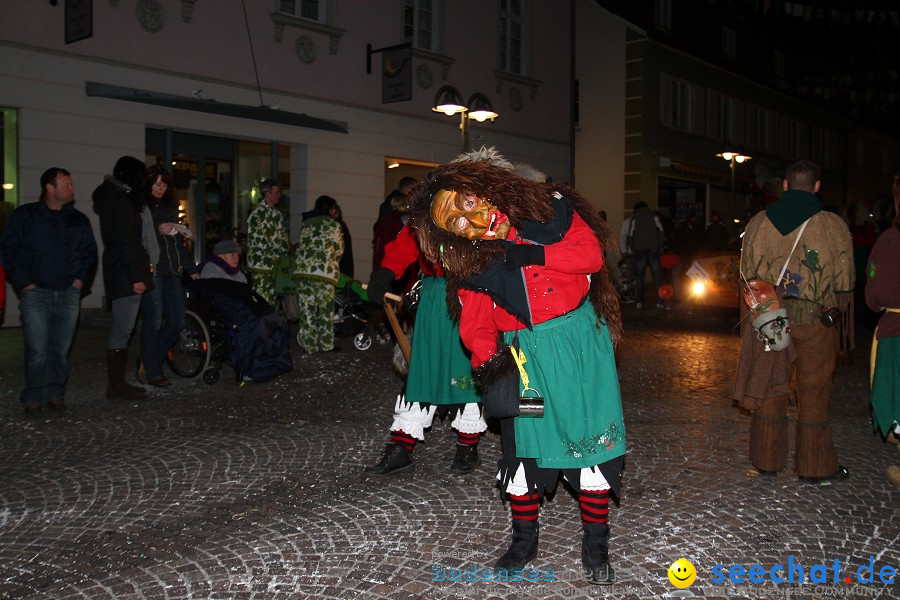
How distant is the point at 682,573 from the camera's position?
137 inches

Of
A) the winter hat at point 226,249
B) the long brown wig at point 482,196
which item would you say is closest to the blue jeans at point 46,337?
the winter hat at point 226,249

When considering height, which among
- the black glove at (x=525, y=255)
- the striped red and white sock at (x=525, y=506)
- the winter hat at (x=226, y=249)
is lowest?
the striped red and white sock at (x=525, y=506)

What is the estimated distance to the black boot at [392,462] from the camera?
4988 millimetres

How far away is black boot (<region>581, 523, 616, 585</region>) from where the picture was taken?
3432 mm

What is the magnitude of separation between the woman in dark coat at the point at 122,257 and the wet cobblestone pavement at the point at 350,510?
1.18 feet

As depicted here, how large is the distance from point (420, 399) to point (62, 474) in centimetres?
225

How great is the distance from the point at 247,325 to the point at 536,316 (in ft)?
16.4

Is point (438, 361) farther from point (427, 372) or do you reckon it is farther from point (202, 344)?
point (202, 344)

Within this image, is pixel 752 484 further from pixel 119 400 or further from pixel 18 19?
Answer: pixel 18 19

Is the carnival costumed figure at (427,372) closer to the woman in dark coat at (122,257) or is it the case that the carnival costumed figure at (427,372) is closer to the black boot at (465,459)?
the black boot at (465,459)

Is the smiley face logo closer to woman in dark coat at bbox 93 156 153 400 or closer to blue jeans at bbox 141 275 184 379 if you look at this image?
woman in dark coat at bbox 93 156 153 400

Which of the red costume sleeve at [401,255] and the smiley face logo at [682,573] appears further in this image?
the red costume sleeve at [401,255]

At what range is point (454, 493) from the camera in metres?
4.64

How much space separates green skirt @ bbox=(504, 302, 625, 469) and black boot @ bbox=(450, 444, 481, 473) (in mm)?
1669
